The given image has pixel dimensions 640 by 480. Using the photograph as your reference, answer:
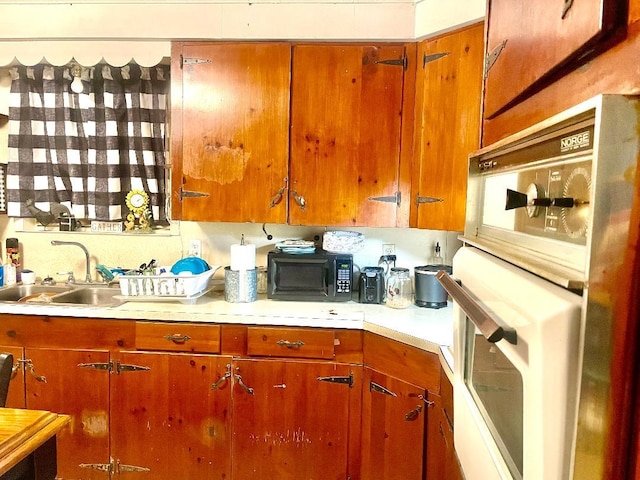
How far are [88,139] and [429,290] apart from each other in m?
2.05

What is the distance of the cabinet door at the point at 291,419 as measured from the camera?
2.03 metres

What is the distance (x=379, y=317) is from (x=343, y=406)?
16.1 inches

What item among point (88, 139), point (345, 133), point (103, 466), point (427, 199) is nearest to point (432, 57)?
point (345, 133)

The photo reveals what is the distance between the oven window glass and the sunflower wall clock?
82.0 inches

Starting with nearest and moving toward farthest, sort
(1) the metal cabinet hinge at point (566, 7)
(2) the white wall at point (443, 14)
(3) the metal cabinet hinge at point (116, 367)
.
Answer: (1) the metal cabinet hinge at point (566, 7), (2) the white wall at point (443, 14), (3) the metal cabinet hinge at point (116, 367)

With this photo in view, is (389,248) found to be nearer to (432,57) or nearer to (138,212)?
(432,57)

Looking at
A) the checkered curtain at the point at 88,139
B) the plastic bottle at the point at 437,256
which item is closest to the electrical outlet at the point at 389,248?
the plastic bottle at the point at 437,256

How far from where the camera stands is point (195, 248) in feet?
8.77

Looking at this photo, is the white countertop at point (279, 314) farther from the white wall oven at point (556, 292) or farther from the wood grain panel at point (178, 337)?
the white wall oven at point (556, 292)

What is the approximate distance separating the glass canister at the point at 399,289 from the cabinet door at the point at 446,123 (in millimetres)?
257

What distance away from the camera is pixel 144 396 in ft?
6.86

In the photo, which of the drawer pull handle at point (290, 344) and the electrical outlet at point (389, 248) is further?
the electrical outlet at point (389, 248)

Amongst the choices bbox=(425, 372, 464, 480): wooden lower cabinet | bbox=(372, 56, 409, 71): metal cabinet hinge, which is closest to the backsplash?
bbox=(372, 56, 409, 71): metal cabinet hinge

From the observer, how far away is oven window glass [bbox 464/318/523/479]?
2.46 ft
